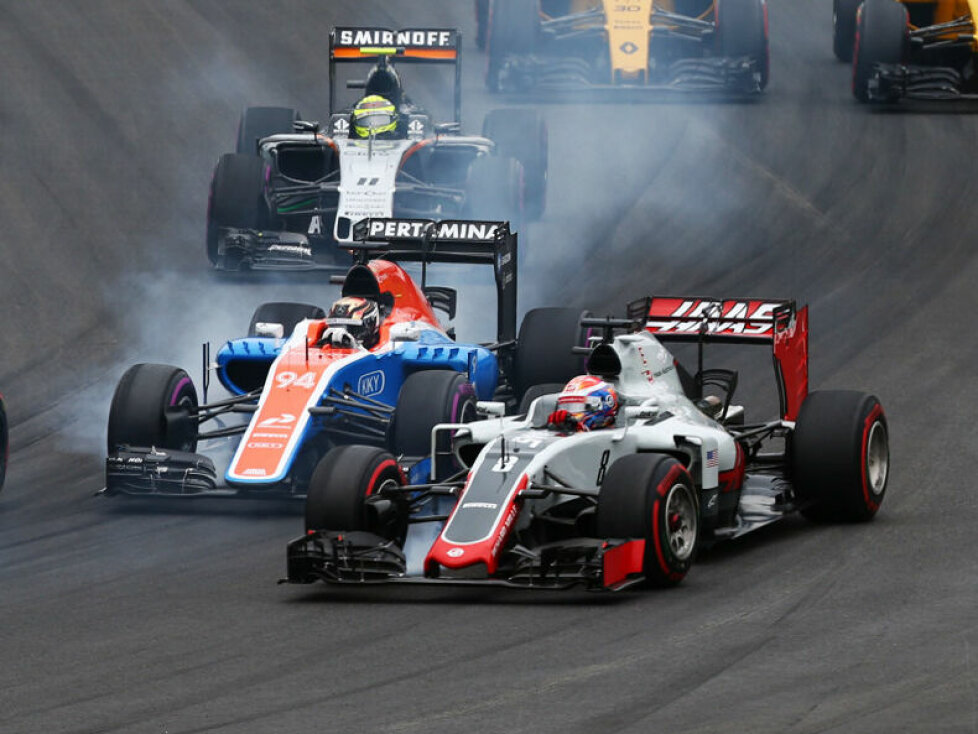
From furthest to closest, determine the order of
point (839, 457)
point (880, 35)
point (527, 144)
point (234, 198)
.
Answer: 1. point (880, 35)
2. point (527, 144)
3. point (234, 198)
4. point (839, 457)

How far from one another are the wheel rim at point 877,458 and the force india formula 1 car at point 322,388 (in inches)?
133

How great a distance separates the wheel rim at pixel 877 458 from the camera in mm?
15453

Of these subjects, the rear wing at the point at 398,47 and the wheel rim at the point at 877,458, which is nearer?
the wheel rim at the point at 877,458

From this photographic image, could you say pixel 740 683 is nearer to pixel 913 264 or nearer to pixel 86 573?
pixel 86 573

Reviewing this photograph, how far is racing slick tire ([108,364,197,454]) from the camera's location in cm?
1738

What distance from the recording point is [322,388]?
16.9m

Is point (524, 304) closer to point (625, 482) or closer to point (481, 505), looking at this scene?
point (481, 505)

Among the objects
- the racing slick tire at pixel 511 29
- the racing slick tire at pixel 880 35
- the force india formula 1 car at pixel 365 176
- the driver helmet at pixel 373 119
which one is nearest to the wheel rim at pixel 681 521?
the force india formula 1 car at pixel 365 176

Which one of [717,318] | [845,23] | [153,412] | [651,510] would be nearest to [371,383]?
[153,412]

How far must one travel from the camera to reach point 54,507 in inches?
691

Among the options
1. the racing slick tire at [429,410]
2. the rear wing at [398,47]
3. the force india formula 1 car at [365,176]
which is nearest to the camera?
the racing slick tire at [429,410]

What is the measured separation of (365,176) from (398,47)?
244cm

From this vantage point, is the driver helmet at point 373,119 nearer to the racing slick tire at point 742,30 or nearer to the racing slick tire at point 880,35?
the racing slick tire at point 742,30

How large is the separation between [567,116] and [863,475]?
17.7 m
